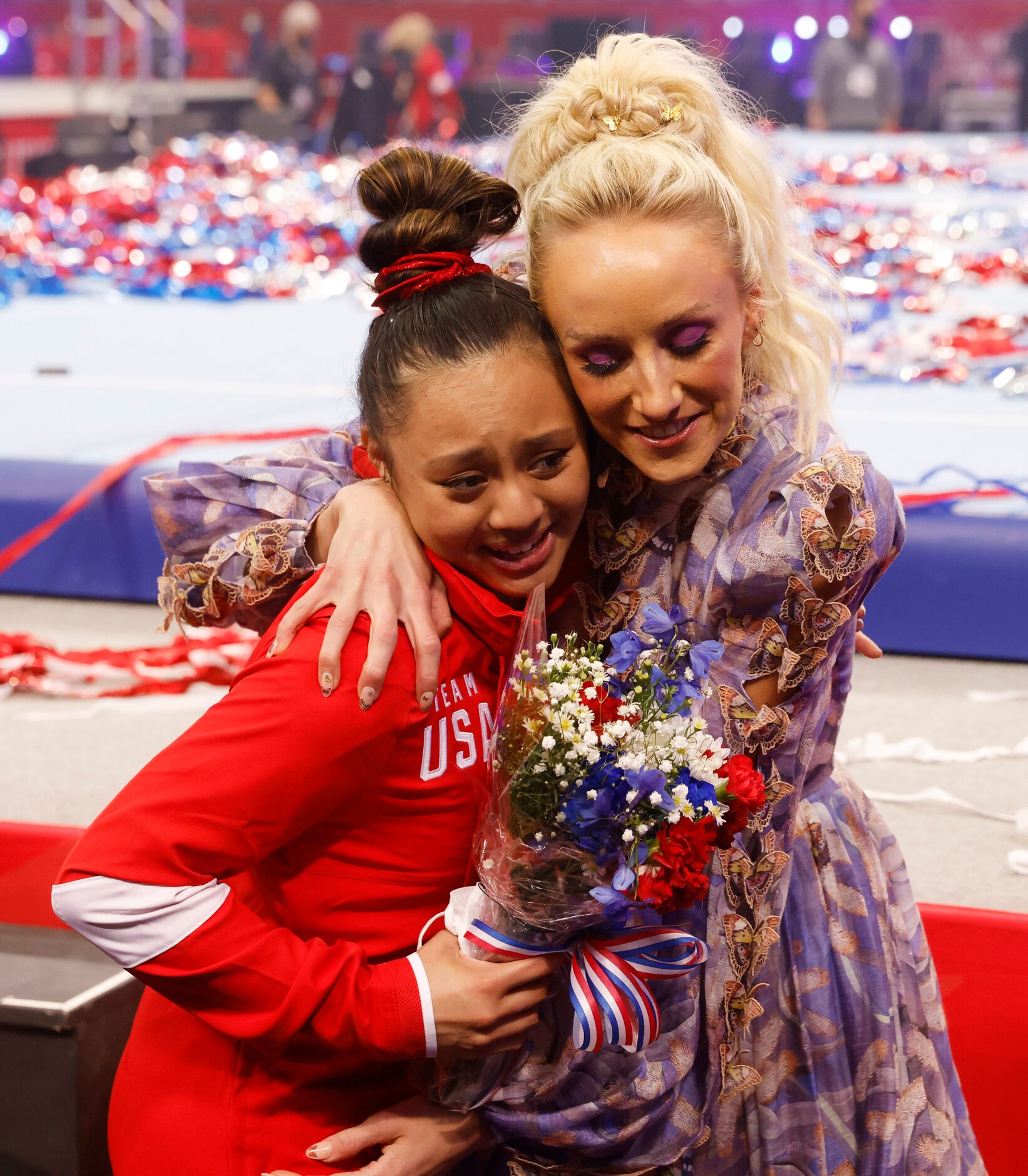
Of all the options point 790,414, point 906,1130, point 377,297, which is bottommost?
point 906,1130

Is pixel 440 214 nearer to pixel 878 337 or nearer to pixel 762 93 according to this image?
pixel 878 337

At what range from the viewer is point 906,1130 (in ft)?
4.64

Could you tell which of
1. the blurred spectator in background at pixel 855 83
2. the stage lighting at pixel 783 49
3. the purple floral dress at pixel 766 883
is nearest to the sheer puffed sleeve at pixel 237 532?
the purple floral dress at pixel 766 883

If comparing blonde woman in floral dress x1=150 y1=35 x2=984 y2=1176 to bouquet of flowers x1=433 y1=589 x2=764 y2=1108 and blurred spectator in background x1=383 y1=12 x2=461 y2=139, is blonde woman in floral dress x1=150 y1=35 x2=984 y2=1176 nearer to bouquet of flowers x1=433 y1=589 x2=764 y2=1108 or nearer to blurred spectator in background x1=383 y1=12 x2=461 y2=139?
bouquet of flowers x1=433 y1=589 x2=764 y2=1108

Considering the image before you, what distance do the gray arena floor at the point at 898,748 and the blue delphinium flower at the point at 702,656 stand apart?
1.19 metres

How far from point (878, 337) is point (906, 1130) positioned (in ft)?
12.0

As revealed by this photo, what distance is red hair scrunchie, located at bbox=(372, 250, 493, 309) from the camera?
1.32 m

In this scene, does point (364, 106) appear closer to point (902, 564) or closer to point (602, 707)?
point (902, 564)

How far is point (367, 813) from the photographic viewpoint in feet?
4.19

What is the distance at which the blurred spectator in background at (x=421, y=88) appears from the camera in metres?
9.99

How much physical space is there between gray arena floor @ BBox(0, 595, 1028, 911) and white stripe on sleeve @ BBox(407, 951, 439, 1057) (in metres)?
1.14

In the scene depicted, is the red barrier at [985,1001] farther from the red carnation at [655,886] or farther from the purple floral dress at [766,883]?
the red carnation at [655,886]

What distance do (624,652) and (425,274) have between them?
0.45 meters

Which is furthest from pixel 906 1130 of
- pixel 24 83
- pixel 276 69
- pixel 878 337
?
pixel 24 83
